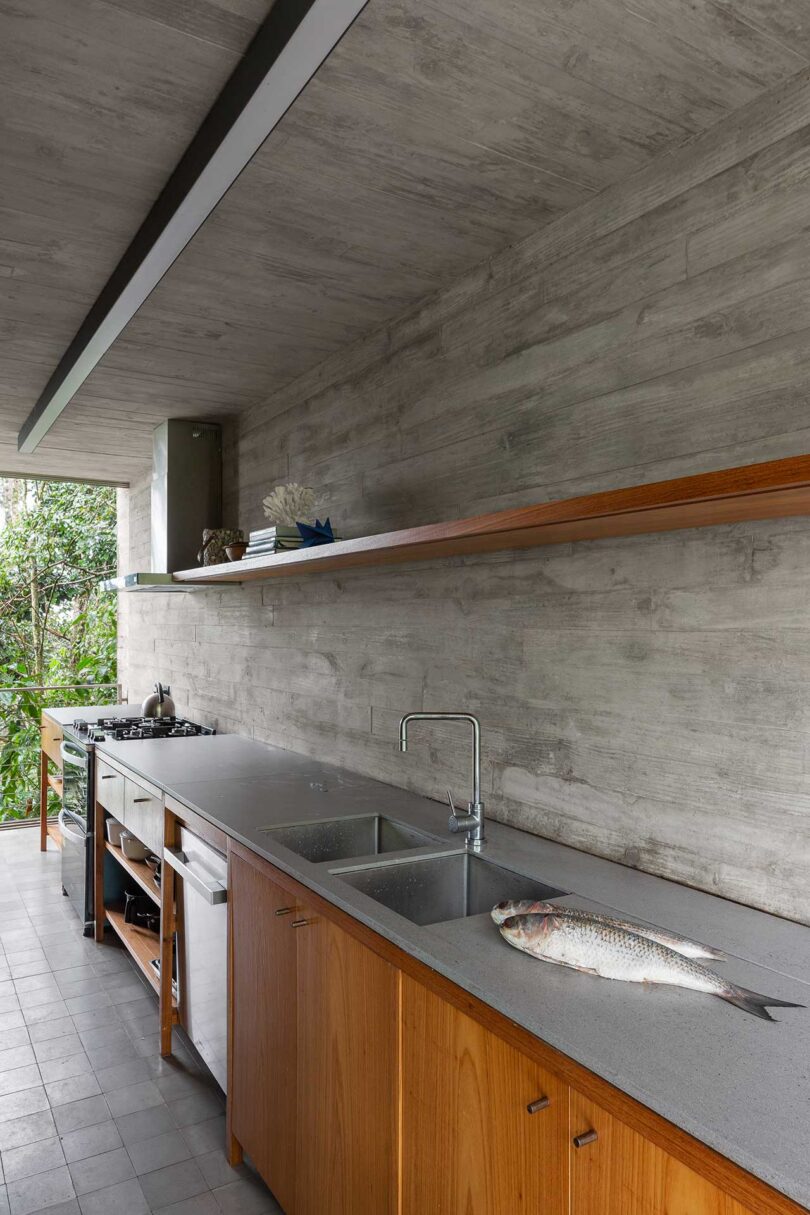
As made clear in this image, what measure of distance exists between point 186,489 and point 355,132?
8.78ft

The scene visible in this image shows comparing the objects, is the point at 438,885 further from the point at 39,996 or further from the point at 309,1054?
the point at 39,996

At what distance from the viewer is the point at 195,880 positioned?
238 centimetres

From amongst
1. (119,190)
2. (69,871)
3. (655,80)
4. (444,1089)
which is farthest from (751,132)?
(69,871)

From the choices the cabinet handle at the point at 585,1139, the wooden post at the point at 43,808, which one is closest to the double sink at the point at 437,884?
the cabinet handle at the point at 585,1139

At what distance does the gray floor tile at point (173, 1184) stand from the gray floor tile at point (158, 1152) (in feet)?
0.08

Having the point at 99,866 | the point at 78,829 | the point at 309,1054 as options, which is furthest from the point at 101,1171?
the point at 78,829

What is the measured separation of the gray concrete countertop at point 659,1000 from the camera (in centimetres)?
94

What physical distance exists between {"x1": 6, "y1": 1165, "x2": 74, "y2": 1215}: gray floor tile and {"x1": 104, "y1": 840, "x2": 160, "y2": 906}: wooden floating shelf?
0.86 metres

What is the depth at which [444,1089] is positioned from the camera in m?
1.36

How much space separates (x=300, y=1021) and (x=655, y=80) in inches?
80.1

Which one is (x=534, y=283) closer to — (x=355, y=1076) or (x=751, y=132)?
(x=751, y=132)

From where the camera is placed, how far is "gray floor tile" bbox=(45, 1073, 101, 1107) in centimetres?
252

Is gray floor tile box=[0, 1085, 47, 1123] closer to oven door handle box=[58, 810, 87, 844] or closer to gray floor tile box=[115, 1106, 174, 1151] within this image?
gray floor tile box=[115, 1106, 174, 1151]

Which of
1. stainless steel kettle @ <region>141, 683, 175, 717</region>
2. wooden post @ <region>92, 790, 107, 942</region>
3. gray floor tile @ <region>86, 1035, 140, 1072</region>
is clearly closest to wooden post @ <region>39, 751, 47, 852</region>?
stainless steel kettle @ <region>141, 683, 175, 717</region>
